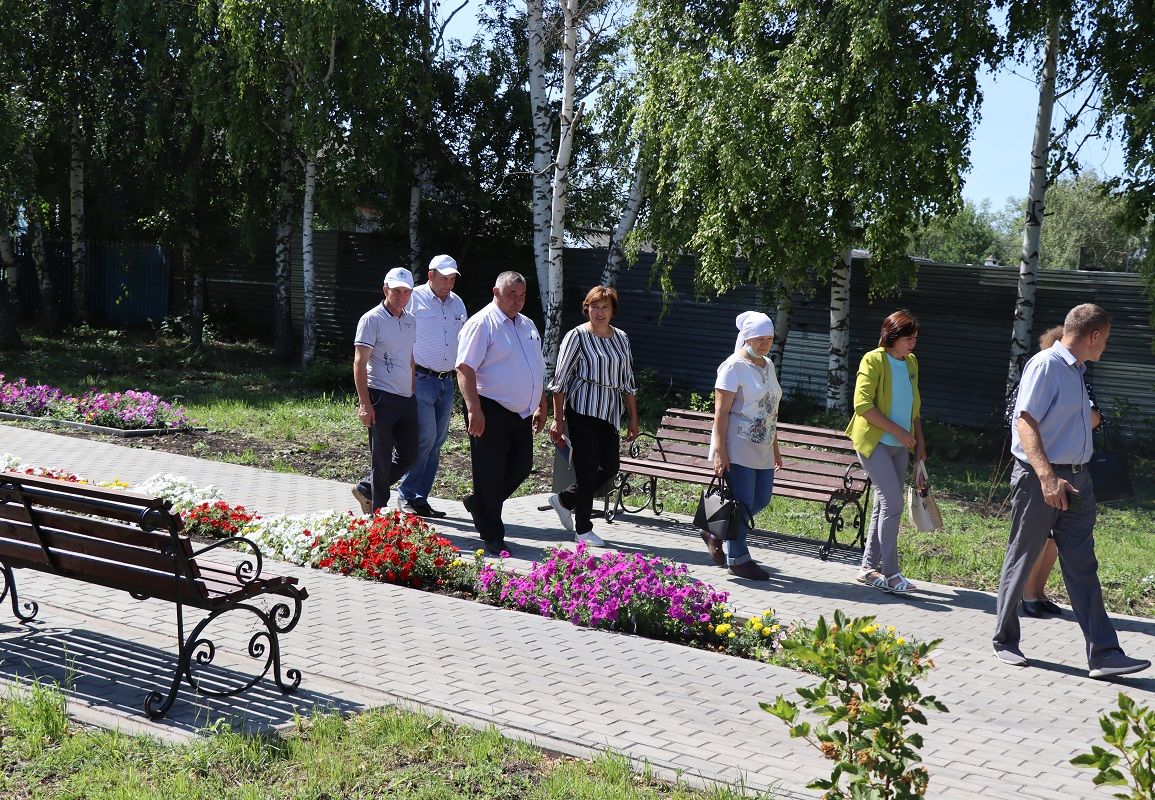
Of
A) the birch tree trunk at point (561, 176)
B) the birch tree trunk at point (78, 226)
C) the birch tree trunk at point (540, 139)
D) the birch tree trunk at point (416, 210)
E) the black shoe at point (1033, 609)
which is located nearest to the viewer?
the black shoe at point (1033, 609)

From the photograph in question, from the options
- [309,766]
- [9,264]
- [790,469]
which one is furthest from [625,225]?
[309,766]

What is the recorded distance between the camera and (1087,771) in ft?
15.3

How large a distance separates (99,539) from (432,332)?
428 cm

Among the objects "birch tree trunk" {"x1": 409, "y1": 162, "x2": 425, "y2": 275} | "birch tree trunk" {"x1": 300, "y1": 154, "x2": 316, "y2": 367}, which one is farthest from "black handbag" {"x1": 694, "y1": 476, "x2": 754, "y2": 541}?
"birch tree trunk" {"x1": 409, "y1": 162, "x2": 425, "y2": 275}

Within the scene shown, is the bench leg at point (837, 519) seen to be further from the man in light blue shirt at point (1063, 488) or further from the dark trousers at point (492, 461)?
the man in light blue shirt at point (1063, 488)

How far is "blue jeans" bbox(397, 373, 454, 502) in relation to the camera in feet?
30.3

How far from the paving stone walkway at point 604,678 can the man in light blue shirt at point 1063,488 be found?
0.24 m

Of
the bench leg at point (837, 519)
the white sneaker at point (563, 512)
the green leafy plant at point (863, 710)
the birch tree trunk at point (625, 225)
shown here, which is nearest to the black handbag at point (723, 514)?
the bench leg at point (837, 519)

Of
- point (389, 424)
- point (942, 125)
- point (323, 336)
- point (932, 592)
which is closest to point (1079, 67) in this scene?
point (942, 125)

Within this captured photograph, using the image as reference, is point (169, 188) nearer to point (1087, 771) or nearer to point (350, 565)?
point (350, 565)

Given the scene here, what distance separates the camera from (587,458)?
8.58m

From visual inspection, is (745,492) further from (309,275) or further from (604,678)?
(309,275)

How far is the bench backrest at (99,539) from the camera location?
492 cm

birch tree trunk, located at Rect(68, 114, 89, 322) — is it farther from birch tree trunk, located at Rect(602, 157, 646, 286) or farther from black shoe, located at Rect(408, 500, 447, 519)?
black shoe, located at Rect(408, 500, 447, 519)
